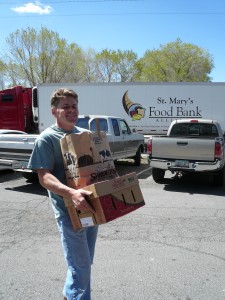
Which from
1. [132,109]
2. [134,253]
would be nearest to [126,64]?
[132,109]

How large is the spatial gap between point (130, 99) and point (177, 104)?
235 cm

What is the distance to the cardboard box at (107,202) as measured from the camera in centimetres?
237

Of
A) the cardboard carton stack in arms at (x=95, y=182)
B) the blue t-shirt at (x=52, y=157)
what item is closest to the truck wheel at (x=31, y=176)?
the blue t-shirt at (x=52, y=157)

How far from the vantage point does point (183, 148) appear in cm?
877

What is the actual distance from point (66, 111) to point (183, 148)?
6488mm

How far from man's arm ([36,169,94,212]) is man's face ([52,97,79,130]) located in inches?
15.6

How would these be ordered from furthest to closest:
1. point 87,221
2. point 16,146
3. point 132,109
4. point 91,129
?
point 132,109
point 91,129
point 16,146
point 87,221

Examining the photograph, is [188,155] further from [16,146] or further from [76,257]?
[76,257]

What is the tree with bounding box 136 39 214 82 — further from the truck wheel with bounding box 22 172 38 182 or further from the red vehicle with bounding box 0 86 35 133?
the truck wheel with bounding box 22 172 38 182

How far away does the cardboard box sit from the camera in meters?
2.37

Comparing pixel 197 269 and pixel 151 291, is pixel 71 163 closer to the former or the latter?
pixel 151 291

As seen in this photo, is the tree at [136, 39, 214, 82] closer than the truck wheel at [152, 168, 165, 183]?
No

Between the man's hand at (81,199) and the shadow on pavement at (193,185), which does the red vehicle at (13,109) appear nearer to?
the shadow on pavement at (193,185)

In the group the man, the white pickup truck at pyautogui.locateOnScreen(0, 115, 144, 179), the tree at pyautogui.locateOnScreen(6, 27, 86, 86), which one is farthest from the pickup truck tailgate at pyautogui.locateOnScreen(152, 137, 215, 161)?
the tree at pyautogui.locateOnScreen(6, 27, 86, 86)
